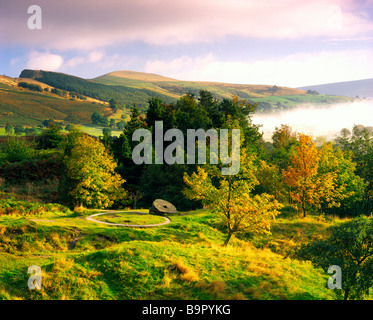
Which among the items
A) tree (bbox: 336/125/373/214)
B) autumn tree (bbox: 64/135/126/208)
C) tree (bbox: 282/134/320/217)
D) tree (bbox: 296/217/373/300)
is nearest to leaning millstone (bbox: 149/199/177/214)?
autumn tree (bbox: 64/135/126/208)

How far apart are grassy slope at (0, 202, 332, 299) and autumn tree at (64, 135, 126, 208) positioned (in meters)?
16.7

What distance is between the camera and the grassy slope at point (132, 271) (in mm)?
13953

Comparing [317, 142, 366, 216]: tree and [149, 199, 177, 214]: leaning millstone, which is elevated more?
[317, 142, 366, 216]: tree

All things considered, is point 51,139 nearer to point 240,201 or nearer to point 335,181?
point 240,201

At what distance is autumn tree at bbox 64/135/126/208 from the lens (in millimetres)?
40406

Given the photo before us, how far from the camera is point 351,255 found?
1608 centimetres

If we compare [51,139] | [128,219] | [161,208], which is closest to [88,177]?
[161,208]

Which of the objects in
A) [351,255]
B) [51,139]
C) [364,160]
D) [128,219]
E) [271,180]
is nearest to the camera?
[351,255]

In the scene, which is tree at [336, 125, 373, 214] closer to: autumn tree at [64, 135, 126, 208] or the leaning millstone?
the leaning millstone

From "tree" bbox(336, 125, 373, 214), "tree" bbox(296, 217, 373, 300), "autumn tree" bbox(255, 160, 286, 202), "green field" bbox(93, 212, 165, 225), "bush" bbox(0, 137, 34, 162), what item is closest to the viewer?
"tree" bbox(296, 217, 373, 300)

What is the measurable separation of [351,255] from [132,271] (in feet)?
40.0

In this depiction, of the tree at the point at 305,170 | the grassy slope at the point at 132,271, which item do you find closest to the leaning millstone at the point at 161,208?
the grassy slope at the point at 132,271
